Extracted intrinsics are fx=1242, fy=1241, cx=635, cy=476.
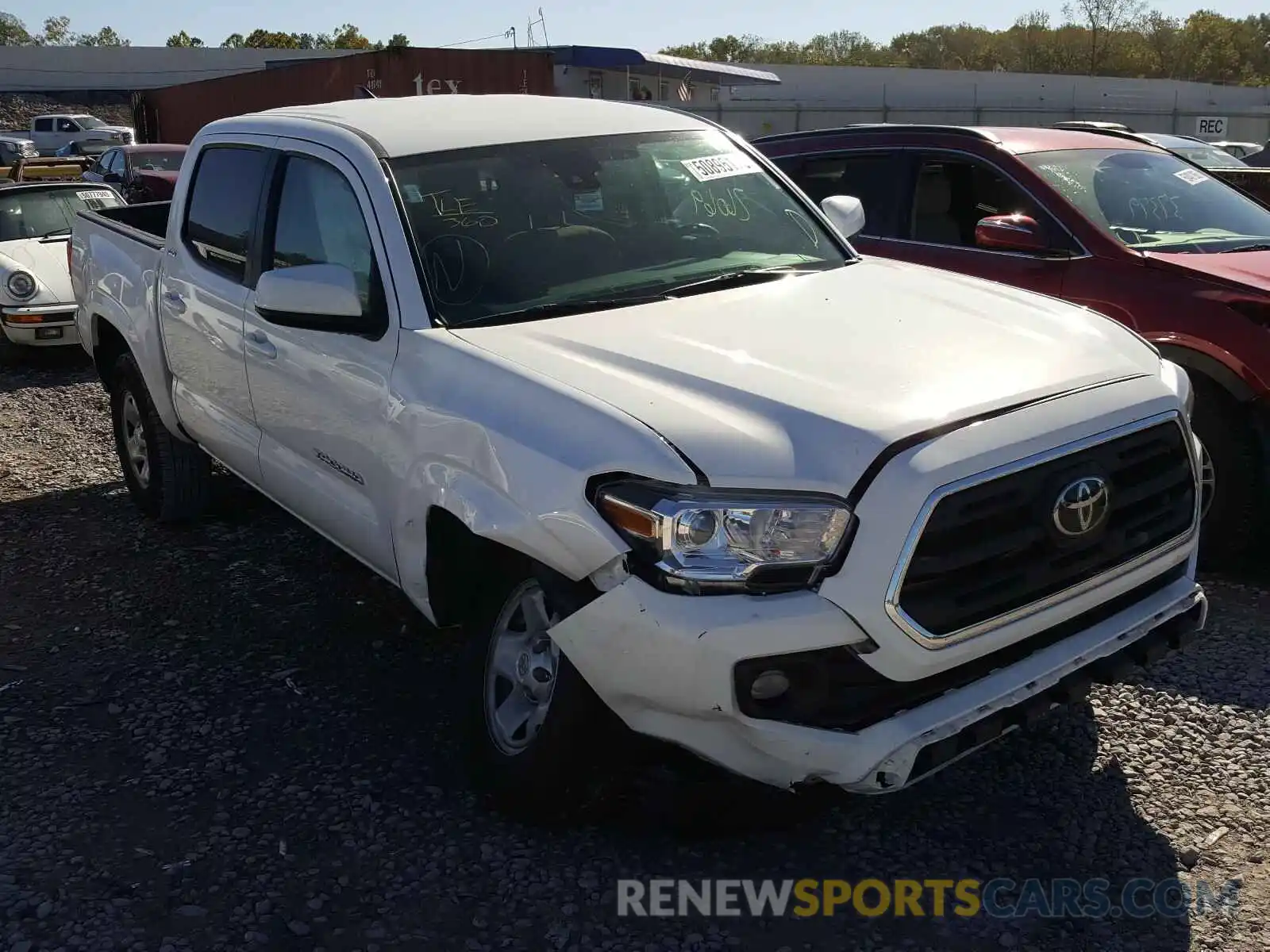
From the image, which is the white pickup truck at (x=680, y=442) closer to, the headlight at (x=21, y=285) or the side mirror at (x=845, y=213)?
the side mirror at (x=845, y=213)

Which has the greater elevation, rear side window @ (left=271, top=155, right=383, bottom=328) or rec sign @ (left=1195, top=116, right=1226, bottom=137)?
rec sign @ (left=1195, top=116, right=1226, bottom=137)

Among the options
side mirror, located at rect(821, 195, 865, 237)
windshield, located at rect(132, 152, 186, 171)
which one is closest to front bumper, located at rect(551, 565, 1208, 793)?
side mirror, located at rect(821, 195, 865, 237)

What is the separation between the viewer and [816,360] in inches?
124

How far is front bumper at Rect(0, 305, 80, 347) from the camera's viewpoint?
9.72m

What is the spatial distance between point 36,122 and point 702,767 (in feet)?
135

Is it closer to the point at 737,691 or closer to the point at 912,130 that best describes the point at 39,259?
the point at 912,130

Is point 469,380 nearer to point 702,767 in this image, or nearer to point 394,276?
point 394,276

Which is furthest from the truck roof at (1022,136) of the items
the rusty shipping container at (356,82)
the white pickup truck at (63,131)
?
the white pickup truck at (63,131)

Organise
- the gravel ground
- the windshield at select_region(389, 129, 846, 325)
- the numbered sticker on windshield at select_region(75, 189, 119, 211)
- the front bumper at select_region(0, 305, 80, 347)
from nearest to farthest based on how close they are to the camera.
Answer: the gravel ground
the windshield at select_region(389, 129, 846, 325)
the front bumper at select_region(0, 305, 80, 347)
the numbered sticker on windshield at select_region(75, 189, 119, 211)

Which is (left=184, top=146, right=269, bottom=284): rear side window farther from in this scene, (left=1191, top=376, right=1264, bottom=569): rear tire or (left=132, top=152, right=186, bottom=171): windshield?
(left=132, top=152, right=186, bottom=171): windshield

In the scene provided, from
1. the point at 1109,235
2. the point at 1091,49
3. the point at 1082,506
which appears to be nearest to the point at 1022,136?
the point at 1109,235

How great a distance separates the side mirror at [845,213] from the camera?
15.9ft

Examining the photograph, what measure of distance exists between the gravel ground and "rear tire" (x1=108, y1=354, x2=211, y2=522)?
49.3 inches

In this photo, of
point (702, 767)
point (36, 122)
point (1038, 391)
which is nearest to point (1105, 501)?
point (1038, 391)
